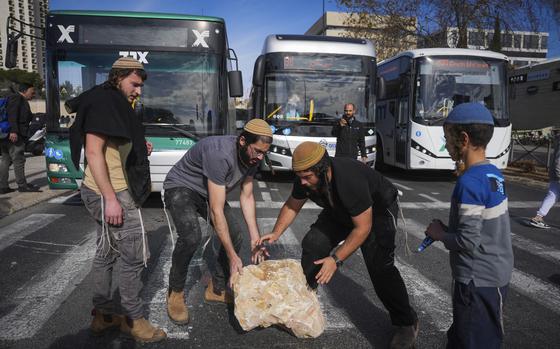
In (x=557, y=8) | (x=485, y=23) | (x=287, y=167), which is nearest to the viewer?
(x=287, y=167)

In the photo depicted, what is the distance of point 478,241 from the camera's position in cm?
208

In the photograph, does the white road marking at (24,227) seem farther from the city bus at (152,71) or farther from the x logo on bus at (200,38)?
the x logo on bus at (200,38)

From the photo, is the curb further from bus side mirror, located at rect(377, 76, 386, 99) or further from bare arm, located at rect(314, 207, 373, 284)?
bus side mirror, located at rect(377, 76, 386, 99)

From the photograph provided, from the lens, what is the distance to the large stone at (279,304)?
296 centimetres

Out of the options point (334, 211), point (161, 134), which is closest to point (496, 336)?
point (334, 211)

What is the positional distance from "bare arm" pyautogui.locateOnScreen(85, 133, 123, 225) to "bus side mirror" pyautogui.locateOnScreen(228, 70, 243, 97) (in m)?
5.19

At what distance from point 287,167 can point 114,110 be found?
748 cm

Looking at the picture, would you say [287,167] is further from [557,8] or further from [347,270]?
[557,8]

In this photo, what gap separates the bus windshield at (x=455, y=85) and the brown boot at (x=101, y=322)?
967cm

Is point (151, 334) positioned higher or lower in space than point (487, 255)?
lower

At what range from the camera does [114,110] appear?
8.95 ft

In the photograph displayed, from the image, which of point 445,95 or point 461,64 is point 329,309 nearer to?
point 445,95

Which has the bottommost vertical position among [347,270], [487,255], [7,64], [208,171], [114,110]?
[347,270]

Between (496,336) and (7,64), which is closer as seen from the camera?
(496,336)
